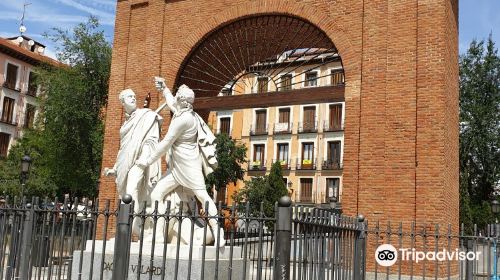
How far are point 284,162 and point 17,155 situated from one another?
16.0 m

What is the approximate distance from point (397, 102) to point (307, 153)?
25693 mm

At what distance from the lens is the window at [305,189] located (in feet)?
113

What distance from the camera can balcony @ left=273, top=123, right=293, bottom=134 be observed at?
36.2 metres

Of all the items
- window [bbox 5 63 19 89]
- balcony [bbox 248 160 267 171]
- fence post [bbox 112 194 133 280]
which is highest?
window [bbox 5 63 19 89]

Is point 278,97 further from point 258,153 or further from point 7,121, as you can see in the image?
point 7,121

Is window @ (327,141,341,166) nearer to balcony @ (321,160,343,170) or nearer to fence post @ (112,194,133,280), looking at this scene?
balcony @ (321,160,343,170)

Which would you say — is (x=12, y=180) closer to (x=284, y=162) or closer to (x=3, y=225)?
(x=284, y=162)

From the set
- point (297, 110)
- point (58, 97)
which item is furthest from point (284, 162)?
point (58, 97)

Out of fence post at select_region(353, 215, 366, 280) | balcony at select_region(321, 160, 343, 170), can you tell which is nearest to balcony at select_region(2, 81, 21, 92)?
balcony at select_region(321, 160, 343, 170)

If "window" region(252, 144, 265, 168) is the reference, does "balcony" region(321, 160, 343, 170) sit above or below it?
below

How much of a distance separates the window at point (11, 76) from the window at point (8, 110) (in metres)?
0.88

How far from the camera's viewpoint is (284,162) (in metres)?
35.8

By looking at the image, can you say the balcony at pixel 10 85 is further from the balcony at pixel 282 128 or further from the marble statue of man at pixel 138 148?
the marble statue of man at pixel 138 148

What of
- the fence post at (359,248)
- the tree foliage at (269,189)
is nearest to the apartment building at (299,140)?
the tree foliage at (269,189)
